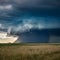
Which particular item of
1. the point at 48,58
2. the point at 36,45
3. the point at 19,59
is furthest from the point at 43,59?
the point at 36,45

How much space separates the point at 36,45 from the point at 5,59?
43.8 ft

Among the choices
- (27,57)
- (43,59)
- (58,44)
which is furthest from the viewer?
(58,44)

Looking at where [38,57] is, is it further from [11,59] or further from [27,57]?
[11,59]

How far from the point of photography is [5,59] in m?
26.2

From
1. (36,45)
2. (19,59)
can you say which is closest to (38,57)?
(19,59)

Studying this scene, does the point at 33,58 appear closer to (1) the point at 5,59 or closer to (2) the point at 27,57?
(2) the point at 27,57

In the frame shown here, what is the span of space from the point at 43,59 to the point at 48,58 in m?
1.20

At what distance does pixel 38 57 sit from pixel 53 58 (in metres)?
1.81

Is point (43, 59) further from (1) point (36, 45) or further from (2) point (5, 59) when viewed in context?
(1) point (36, 45)

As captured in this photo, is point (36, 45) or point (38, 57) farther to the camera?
point (36, 45)

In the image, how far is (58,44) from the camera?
3875 cm

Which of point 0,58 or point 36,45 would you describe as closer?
point 0,58

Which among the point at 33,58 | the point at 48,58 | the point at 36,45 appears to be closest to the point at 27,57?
the point at 33,58

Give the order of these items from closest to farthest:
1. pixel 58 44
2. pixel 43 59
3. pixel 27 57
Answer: pixel 43 59 → pixel 27 57 → pixel 58 44
